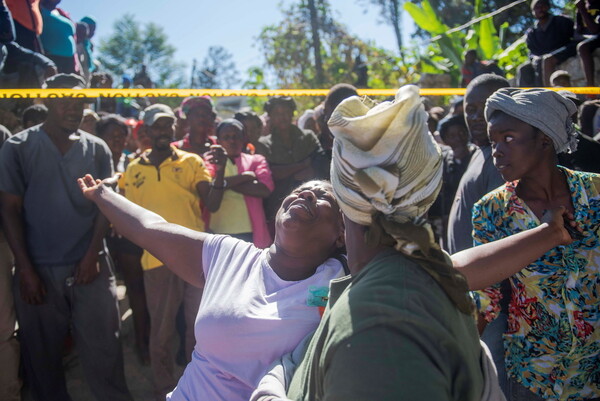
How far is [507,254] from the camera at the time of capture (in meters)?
1.88

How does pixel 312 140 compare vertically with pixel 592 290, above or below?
above

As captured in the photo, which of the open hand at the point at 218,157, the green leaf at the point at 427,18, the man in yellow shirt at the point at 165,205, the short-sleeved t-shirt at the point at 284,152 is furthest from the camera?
the green leaf at the point at 427,18

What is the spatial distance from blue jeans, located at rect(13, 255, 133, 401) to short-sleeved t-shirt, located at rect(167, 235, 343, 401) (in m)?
1.89

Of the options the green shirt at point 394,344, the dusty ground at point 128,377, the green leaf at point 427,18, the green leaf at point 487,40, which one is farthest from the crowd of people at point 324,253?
the green leaf at point 427,18

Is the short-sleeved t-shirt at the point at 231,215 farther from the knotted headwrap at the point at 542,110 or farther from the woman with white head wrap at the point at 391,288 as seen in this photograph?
the woman with white head wrap at the point at 391,288

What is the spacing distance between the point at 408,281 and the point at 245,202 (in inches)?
127

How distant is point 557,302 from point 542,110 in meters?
0.82

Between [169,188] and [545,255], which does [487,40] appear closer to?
[169,188]

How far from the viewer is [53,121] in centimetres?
365

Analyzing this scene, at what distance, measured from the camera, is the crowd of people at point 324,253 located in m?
1.21

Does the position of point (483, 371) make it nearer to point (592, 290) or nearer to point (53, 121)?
point (592, 290)

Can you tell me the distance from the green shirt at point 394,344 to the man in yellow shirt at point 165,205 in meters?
2.87

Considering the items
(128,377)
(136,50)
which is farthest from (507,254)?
(136,50)

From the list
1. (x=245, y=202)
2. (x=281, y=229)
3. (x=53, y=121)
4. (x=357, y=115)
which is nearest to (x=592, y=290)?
(x=281, y=229)
